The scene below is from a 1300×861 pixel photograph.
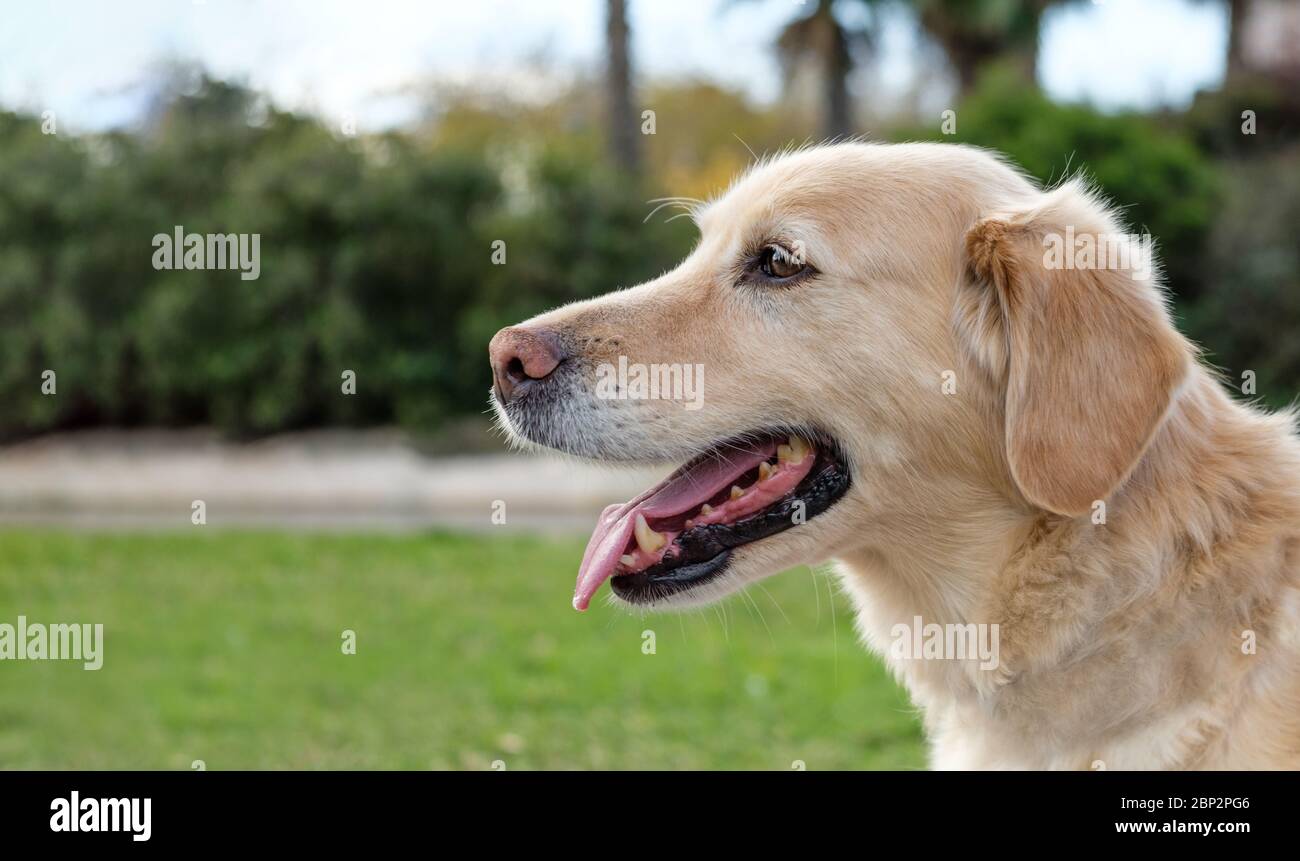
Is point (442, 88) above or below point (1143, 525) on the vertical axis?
above

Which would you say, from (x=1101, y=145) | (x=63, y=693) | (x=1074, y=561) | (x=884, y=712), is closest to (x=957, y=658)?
(x=1074, y=561)

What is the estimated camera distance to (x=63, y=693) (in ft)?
22.4

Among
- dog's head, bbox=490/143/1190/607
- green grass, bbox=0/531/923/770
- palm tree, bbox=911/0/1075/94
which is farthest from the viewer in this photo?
palm tree, bbox=911/0/1075/94

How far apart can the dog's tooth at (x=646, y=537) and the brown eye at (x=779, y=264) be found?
745 millimetres

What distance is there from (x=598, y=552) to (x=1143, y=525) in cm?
137

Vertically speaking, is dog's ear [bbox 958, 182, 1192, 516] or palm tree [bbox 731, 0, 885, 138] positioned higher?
palm tree [bbox 731, 0, 885, 138]

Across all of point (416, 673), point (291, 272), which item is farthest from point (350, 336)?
point (416, 673)

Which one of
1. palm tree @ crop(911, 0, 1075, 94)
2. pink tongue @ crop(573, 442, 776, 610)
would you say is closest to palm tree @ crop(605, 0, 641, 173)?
palm tree @ crop(911, 0, 1075, 94)

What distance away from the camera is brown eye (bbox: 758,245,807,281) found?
127 inches

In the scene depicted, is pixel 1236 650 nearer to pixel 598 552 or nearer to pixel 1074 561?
pixel 1074 561

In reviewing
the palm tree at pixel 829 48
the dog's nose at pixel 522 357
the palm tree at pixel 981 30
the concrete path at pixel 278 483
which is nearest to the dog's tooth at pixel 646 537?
the dog's nose at pixel 522 357

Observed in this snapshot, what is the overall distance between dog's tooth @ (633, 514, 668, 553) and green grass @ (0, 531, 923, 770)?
68 centimetres

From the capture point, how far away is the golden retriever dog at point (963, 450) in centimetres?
283

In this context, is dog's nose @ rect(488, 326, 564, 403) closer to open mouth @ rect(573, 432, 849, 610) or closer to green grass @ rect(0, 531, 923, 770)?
open mouth @ rect(573, 432, 849, 610)
